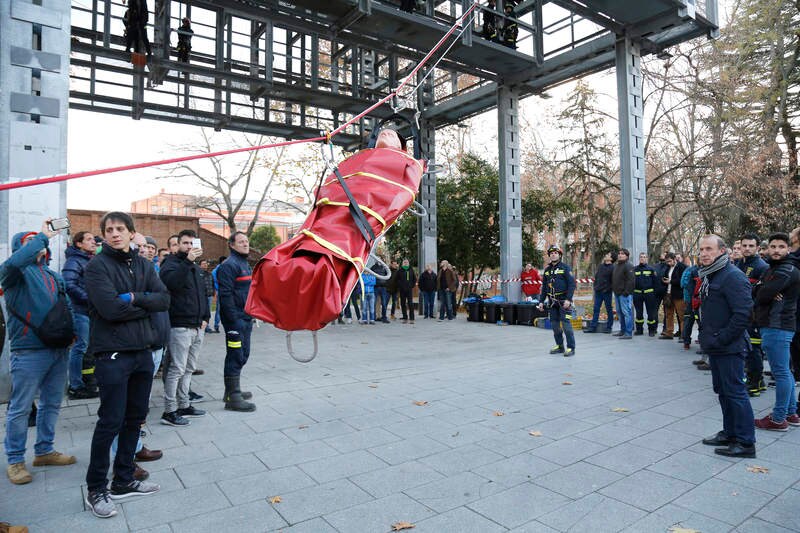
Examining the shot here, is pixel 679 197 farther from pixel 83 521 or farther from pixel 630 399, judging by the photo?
pixel 83 521

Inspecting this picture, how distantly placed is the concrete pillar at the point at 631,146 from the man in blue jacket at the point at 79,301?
37.5 ft

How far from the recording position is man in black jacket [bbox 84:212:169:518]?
3.37 m

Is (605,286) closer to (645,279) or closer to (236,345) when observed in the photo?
(645,279)

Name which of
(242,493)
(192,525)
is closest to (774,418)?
(242,493)

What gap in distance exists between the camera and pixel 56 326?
4086 millimetres

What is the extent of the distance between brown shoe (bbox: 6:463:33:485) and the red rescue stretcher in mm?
2381

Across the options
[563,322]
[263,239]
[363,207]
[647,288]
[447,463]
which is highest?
[263,239]

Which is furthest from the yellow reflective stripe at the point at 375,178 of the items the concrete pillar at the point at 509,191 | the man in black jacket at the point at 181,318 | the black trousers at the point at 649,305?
the concrete pillar at the point at 509,191

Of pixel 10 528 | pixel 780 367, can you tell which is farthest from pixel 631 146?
pixel 10 528

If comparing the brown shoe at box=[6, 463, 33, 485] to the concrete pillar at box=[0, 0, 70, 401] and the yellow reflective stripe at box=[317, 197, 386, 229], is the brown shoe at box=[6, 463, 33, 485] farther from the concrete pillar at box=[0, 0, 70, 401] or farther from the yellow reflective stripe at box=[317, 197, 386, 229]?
the yellow reflective stripe at box=[317, 197, 386, 229]

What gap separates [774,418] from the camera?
4988 mm

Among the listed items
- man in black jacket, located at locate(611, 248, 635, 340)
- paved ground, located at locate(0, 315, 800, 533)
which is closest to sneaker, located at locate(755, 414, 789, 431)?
paved ground, located at locate(0, 315, 800, 533)

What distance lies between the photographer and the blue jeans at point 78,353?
648cm

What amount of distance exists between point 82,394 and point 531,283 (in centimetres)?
1220
